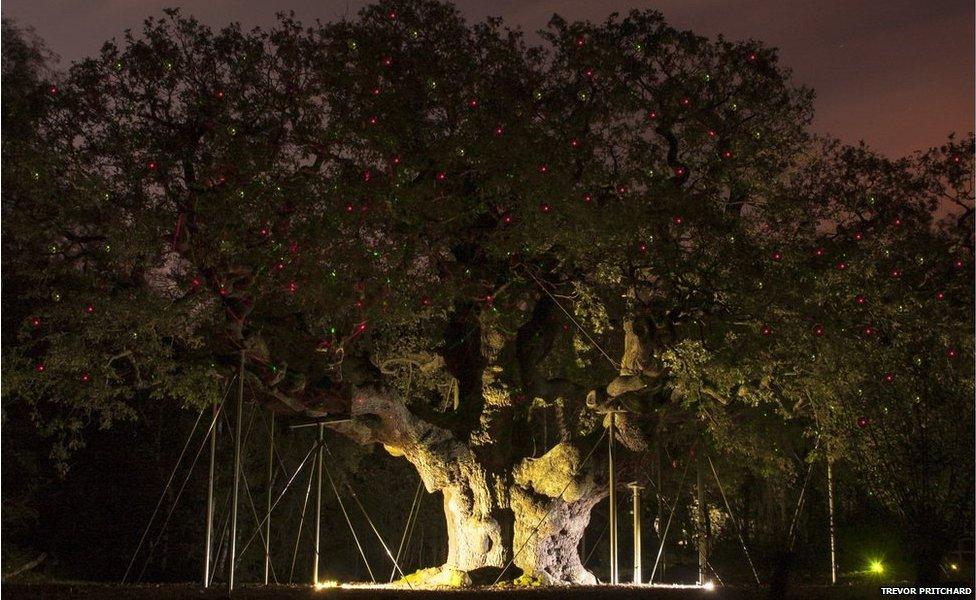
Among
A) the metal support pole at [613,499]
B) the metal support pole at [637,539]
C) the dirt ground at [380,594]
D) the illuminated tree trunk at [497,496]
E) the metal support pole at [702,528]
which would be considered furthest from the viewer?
the metal support pole at [637,539]

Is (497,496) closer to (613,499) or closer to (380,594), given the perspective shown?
(613,499)

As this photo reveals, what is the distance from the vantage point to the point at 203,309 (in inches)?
533

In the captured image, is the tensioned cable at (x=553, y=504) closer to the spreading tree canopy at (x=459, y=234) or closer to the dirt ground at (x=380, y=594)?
the spreading tree canopy at (x=459, y=234)

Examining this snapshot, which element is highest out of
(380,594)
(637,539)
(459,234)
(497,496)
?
(459,234)

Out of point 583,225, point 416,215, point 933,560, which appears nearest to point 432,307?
point 416,215

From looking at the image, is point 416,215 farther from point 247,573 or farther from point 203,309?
point 247,573

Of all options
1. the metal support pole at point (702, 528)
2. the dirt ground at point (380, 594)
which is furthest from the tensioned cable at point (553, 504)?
the dirt ground at point (380, 594)

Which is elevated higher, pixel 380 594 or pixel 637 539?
pixel 637 539

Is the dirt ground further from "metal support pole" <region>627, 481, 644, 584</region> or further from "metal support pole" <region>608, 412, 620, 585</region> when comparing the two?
"metal support pole" <region>627, 481, 644, 584</region>

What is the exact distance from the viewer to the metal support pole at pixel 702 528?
12.8 metres

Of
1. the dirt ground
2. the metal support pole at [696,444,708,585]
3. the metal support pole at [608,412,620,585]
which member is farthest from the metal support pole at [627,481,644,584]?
the dirt ground

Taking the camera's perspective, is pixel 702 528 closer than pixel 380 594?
No

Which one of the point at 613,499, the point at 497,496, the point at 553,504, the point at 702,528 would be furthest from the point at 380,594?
the point at 702,528

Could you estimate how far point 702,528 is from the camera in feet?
49.1
